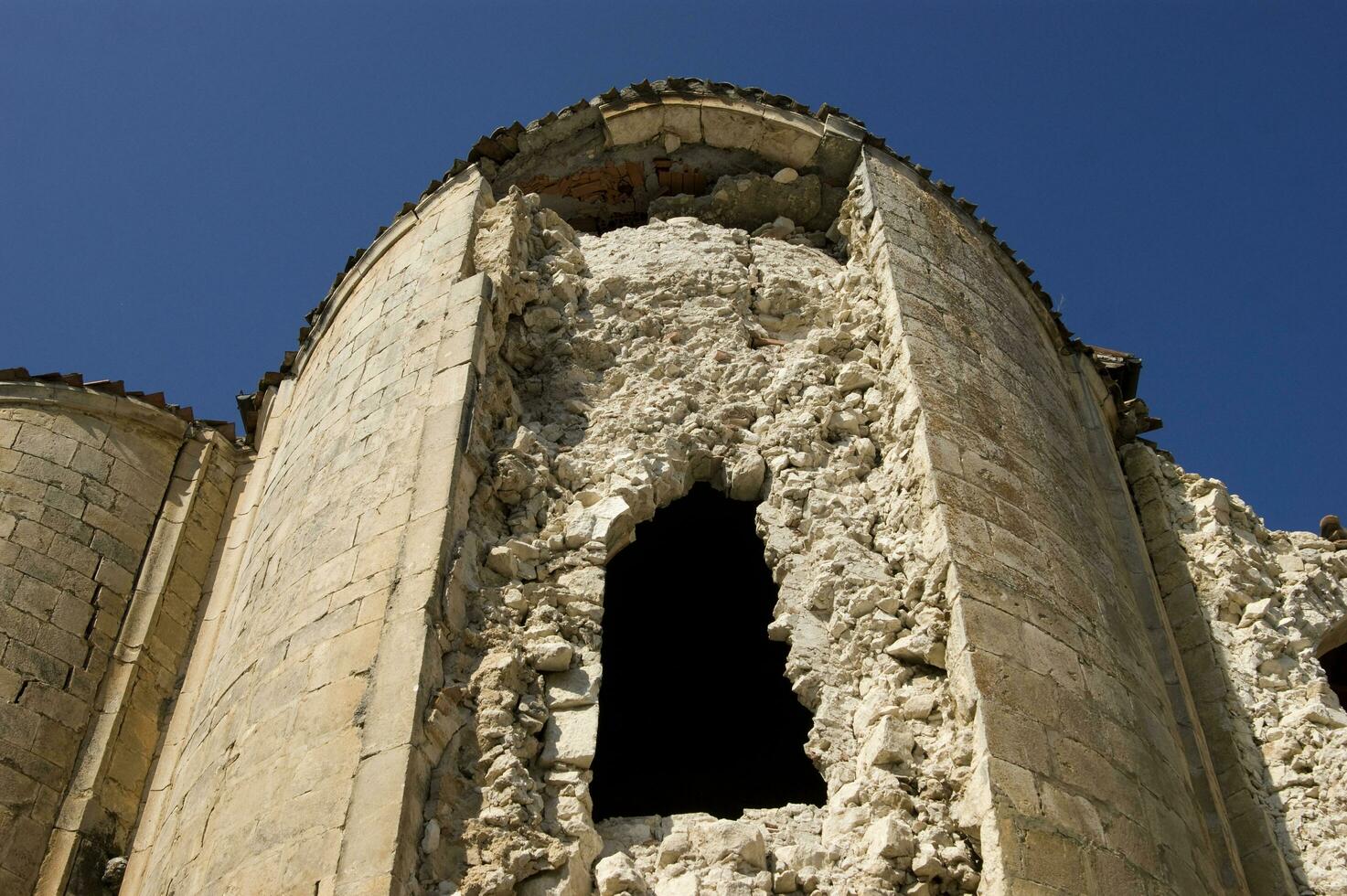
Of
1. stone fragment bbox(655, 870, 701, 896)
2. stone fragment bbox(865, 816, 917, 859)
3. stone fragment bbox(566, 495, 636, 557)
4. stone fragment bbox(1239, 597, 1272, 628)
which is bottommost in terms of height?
stone fragment bbox(655, 870, 701, 896)

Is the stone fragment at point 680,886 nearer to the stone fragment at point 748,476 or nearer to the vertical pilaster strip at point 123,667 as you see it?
the stone fragment at point 748,476

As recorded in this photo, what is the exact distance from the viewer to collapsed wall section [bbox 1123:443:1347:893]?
21.6ft

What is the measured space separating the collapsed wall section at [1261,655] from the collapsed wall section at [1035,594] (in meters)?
0.47

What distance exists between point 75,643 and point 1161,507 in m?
5.83

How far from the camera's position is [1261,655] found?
24.4 feet

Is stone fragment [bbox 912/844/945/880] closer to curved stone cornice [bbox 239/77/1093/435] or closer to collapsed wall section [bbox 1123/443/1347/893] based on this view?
collapsed wall section [bbox 1123/443/1347/893]

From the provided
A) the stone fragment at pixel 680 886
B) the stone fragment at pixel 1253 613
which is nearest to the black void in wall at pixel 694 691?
the stone fragment at pixel 1253 613

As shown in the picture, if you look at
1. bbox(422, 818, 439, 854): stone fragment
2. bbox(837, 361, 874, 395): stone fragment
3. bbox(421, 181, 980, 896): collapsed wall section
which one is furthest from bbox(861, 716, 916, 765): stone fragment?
bbox(837, 361, 874, 395): stone fragment

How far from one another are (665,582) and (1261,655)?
3.59 m

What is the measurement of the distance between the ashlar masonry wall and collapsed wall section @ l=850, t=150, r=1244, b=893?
6.57 feet

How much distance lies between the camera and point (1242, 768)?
688cm

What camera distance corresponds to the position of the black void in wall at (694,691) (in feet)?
30.6

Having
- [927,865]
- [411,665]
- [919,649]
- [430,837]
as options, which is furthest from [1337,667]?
[430,837]

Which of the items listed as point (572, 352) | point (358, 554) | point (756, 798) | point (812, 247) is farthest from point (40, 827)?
point (812, 247)
